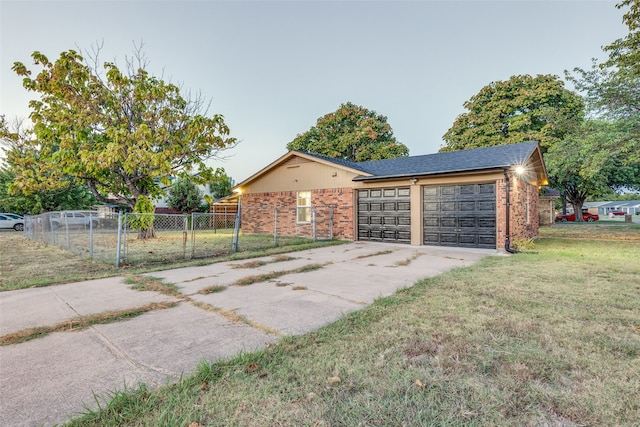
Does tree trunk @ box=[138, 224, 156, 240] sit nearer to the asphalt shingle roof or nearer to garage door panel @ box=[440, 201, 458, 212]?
the asphalt shingle roof

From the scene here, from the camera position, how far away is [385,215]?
1188 centimetres

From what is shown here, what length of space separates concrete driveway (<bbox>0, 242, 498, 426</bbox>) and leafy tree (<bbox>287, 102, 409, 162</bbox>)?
24.9m

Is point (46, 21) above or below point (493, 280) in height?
above

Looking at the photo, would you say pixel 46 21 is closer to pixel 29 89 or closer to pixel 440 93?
pixel 29 89

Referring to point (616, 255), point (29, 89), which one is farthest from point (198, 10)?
point (616, 255)

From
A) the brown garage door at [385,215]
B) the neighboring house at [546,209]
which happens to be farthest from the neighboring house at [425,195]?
the neighboring house at [546,209]

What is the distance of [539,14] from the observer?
13805mm

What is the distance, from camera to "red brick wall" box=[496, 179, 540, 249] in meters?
9.32

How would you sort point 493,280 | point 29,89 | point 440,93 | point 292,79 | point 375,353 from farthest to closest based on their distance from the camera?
point 440,93
point 292,79
point 29,89
point 493,280
point 375,353

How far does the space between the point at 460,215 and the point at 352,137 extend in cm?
2186

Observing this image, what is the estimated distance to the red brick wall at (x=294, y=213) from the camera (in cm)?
1282

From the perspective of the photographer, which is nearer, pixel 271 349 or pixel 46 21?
pixel 271 349

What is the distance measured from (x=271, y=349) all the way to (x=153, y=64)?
14737 millimetres

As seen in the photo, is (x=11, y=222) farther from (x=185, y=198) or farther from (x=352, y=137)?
(x=352, y=137)
